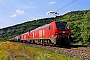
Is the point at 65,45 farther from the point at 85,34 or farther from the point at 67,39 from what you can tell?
the point at 85,34

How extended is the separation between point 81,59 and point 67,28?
1368 centimetres

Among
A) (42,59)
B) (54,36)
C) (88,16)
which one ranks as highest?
(88,16)

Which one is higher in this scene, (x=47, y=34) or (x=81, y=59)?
(x=47, y=34)

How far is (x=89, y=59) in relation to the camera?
15.7m

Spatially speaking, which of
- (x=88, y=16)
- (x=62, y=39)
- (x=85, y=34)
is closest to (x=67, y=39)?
(x=62, y=39)

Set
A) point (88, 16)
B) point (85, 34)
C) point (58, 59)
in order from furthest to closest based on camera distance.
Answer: point (88, 16) → point (85, 34) → point (58, 59)

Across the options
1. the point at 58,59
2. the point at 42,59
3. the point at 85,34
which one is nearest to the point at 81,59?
the point at 58,59

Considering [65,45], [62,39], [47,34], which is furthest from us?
[47,34]

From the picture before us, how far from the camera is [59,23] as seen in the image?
29.5m

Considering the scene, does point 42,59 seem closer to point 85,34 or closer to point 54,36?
point 54,36

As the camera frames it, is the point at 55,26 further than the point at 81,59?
Yes

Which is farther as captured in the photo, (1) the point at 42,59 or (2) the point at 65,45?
(2) the point at 65,45

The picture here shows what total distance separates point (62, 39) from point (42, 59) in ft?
33.4

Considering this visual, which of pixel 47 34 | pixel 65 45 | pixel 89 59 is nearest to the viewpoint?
pixel 89 59
